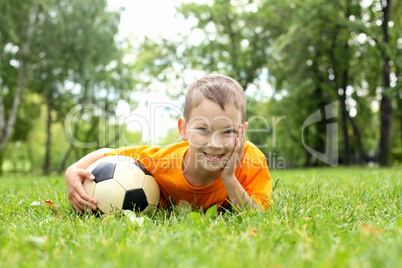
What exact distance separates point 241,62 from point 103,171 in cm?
1660

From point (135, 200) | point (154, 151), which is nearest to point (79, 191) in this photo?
point (135, 200)

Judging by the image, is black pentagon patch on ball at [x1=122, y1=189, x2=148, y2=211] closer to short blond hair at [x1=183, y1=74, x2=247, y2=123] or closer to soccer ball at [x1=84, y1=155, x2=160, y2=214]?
soccer ball at [x1=84, y1=155, x2=160, y2=214]

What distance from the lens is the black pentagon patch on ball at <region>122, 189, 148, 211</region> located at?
2.60 m

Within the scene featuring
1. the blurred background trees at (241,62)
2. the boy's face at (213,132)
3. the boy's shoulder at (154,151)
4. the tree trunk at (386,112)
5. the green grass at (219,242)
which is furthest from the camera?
the blurred background trees at (241,62)

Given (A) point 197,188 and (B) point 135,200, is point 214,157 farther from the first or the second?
(B) point 135,200

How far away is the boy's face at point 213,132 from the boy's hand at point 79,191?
35.5 inches

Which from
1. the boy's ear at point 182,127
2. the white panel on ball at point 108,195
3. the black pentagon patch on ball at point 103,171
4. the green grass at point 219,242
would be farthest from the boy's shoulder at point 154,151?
the green grass at point 219,242

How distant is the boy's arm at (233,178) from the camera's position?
246 cm

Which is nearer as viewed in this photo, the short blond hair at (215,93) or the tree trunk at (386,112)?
the short blond hair at (215,93)

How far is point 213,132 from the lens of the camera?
245 cm

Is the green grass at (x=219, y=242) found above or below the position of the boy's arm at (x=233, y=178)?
below

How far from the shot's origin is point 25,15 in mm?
13609

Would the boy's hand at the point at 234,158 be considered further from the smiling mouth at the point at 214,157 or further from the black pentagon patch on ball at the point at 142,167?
the black pentagon patch on ball at the point at 142,167

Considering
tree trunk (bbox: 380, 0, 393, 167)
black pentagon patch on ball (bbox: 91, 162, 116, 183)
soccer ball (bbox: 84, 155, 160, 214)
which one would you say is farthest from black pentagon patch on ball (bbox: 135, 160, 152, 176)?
tree trunk (bbox: 380, 0, 393, 167)
